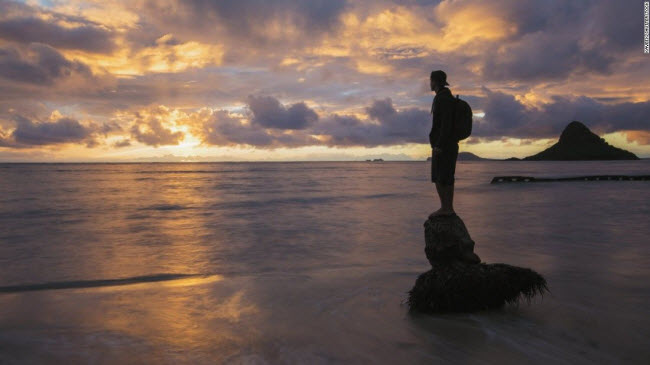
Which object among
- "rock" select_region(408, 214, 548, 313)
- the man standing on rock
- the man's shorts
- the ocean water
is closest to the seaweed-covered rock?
"rock" select_region(408, 214, 548, 313)

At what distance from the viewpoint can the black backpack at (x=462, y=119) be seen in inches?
238

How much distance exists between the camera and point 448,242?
6.15m

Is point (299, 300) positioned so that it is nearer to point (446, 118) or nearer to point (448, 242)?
point (448, 242)

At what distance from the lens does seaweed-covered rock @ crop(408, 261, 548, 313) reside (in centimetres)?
548

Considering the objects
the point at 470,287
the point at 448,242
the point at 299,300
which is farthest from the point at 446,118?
the point at 299,300

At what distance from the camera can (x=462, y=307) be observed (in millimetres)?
5500

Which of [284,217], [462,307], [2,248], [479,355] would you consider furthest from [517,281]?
[284,217]

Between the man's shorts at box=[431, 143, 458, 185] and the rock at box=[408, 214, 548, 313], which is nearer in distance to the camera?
the rock at box=[408, 214, 548, 313]

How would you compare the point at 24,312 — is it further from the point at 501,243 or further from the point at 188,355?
the point at 501,243

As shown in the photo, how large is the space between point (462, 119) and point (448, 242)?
1748 millimetres

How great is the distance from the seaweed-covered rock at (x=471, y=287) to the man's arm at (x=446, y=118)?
180cm

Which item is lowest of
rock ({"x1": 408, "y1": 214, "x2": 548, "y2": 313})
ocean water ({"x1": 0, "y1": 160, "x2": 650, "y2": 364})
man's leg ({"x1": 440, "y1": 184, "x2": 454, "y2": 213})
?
ocean water ({"x1": 0, "y1": 160, "x2": 650, "y2": 364})

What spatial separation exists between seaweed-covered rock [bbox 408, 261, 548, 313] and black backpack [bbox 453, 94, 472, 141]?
1.84 meters

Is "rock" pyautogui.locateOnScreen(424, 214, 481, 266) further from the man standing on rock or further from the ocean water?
the ocean water
